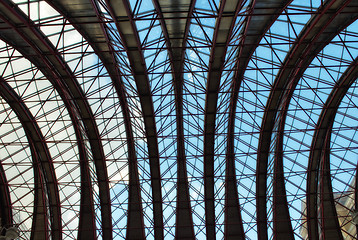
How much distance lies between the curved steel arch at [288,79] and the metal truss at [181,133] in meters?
0.14

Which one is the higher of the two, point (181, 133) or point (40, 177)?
point (181, 133)

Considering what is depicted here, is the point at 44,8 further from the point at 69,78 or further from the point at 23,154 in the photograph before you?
the point at 23,154

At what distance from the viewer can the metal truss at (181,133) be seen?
28172mm

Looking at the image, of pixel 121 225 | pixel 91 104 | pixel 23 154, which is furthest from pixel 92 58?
pixel 121 225

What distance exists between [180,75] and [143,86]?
131 inches

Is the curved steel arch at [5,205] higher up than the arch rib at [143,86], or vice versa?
the arch rib at [143,86]

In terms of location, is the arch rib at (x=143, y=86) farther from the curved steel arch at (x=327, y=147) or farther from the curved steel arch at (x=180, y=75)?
the curved steel arch at (x=327, y=147)

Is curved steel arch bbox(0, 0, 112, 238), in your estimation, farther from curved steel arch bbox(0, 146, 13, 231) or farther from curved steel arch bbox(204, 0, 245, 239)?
curved steel arch bbox(204, 0, 245, 239)

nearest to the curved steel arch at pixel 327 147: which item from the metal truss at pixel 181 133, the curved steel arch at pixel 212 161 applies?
the metal truss at pixel 181 133

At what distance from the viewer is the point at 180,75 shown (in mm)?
31172

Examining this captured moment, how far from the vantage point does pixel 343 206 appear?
37.6m

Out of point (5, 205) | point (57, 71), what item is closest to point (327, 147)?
point (57, 71)

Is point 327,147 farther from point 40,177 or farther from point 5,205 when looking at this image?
→ point 5,205

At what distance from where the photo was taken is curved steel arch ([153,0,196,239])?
23.9 metres
